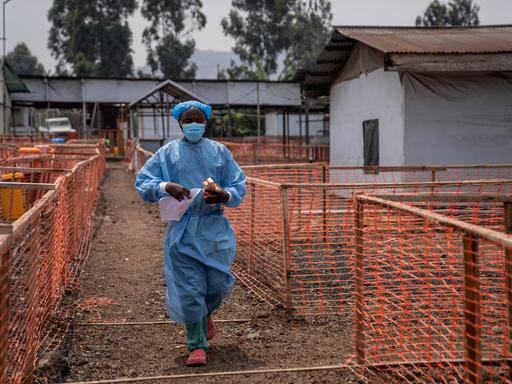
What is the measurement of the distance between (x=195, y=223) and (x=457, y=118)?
1146 centimetres

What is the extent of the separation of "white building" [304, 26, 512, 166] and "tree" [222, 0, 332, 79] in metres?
56.4

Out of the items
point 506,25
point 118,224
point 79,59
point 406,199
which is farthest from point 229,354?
point 79,59

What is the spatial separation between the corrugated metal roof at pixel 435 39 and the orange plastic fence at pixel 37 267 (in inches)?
305

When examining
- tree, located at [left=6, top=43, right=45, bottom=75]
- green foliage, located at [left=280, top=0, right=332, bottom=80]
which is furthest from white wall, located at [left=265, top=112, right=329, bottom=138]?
tree, located at [left=6, top=43, right=45, bottom=75]

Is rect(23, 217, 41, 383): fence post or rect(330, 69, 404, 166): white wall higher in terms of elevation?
rect(330, 69, 404, 166): white wall

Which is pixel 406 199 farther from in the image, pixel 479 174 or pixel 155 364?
pixel 479 174

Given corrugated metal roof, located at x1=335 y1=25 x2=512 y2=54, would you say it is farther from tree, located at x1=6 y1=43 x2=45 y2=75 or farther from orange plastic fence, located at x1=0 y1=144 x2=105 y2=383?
tree, located at x1=6 y1=43 x2=45 y2=75

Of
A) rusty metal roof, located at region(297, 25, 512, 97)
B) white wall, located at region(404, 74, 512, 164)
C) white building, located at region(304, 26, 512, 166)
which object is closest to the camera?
white building, located at region(304, 26, 512, 166)

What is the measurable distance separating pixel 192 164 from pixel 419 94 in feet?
35.8

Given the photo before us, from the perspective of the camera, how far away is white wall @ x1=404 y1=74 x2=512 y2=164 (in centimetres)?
1491

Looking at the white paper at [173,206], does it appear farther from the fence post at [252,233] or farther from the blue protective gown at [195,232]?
the fence post at [252,233]

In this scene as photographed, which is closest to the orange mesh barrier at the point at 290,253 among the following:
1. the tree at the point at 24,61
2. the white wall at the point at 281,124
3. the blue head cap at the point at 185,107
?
the blue head cap at the point at 185,107

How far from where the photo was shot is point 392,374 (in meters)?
4.32

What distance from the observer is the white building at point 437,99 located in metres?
14.0
